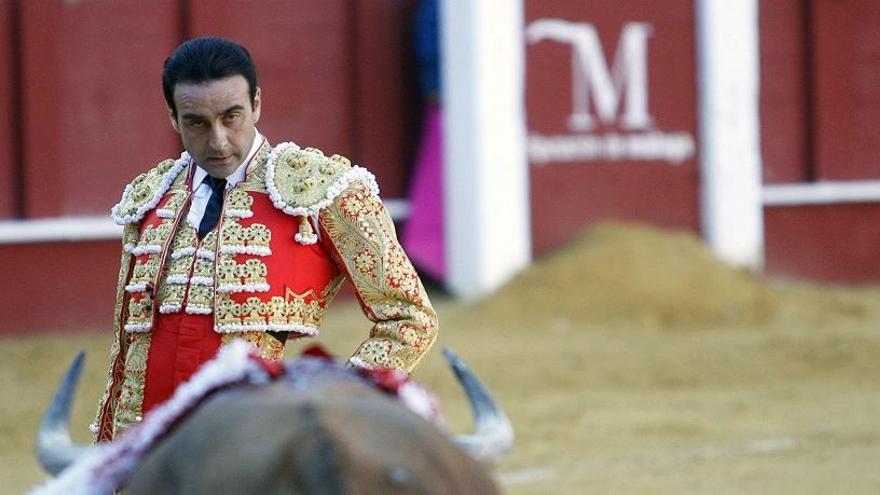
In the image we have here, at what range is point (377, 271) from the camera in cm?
295

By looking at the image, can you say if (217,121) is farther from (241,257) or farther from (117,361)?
(117,361)

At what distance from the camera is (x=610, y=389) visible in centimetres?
877

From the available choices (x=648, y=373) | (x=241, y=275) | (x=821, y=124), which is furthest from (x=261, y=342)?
(x=821, y=124)

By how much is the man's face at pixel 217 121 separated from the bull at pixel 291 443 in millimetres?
532

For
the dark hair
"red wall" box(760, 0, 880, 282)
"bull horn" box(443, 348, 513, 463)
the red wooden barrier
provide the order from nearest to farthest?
"bull horn" box(443, 348, 513, 463) < the dark hair < the red wooden barrier < "red wall" box(760, 0, 880, 282)

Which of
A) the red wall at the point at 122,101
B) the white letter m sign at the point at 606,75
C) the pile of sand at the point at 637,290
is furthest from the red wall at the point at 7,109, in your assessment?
the white letter m sign at the point at 606,75

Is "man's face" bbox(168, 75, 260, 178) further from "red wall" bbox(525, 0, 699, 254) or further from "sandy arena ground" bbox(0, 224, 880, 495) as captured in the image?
"red wall" bbox(525, 0, 699, 254)

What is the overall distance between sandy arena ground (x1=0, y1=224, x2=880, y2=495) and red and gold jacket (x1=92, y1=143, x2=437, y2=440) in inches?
136

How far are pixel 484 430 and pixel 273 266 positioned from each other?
1.90ft

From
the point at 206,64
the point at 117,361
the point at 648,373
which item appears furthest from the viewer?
the point at 648,373

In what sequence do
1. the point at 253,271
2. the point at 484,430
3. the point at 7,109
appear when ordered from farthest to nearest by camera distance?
1. the point at 7,109
2. the point at 253,271
3. the point at 484,430

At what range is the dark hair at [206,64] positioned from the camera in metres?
2.86

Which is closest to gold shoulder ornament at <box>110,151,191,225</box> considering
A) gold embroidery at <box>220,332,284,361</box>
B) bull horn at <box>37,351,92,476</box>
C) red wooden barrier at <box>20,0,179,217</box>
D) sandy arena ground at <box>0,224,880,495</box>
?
gold embroidery at <box>220,332,284,361</box>

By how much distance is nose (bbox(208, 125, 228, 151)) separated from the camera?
2.90 m
